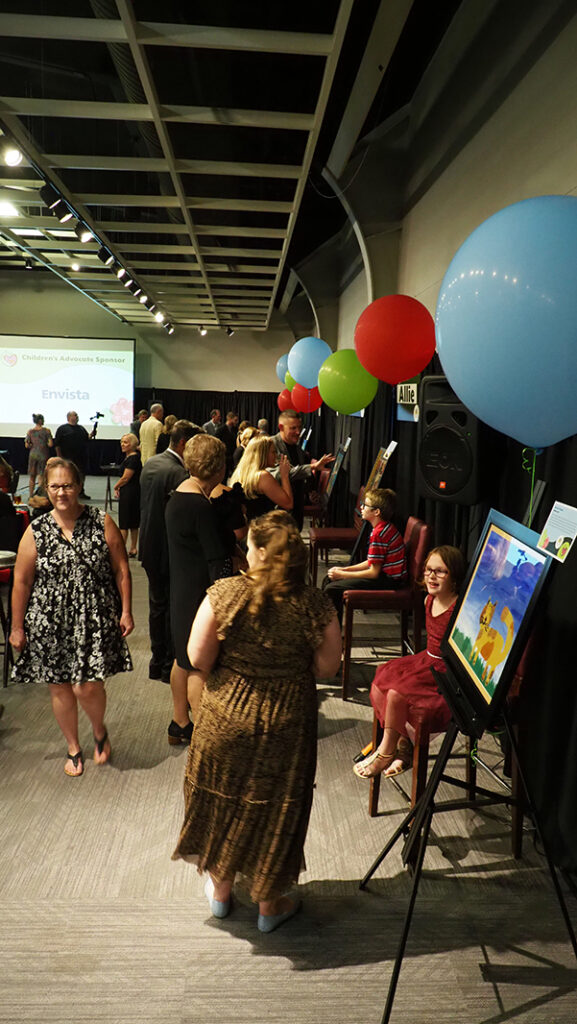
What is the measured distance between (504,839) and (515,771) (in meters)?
0.33

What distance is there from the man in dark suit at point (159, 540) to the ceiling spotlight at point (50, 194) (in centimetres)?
291

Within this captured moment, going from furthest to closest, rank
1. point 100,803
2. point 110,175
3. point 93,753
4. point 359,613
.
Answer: point 110,175, point 359,613, point 93,753, point 100,803

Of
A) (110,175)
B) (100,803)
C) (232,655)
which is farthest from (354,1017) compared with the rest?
(110,175)

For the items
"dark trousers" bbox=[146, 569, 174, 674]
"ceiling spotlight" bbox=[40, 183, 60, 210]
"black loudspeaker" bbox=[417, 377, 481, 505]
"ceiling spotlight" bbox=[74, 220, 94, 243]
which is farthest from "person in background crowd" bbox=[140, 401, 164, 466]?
"black loudspeaker" bbox=[417, 377, 481, 505]

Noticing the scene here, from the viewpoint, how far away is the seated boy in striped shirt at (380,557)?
3.83 meters

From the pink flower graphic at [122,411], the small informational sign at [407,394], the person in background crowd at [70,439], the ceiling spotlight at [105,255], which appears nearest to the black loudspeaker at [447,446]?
the small informational sign at [407,394]

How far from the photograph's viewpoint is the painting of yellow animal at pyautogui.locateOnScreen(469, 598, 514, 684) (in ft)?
5.90

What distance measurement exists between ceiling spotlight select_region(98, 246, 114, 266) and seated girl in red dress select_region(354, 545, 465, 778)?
239 inches

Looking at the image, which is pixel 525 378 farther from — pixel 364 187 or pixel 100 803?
pixel 364 187

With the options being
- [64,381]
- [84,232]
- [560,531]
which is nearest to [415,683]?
[560,531]

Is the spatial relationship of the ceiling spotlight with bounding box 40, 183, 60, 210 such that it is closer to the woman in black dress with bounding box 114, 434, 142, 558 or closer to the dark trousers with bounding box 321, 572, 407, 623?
the woman in black dress with bounding box 114, 434, 142, 558

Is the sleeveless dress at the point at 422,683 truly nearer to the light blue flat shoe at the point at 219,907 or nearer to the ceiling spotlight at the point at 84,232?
the light blue flat shoe at the point at 219,907

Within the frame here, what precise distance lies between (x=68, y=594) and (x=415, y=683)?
4.58ft

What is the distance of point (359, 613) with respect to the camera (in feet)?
17.7
